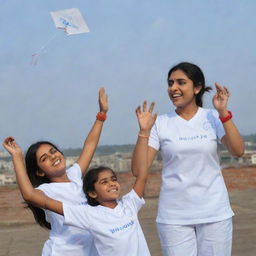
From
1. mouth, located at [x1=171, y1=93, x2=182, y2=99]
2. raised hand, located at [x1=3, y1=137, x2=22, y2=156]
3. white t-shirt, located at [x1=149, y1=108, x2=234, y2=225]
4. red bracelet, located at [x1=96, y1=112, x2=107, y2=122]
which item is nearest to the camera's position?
raised hand, located at [x1=3, y1=137, x2=22, y2=156]

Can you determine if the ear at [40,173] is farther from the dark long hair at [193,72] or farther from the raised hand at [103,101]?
the dark long hair at [193,72]

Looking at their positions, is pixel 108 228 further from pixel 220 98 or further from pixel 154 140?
pixel 220 98

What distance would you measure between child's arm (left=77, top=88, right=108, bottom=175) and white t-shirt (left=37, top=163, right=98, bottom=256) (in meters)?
0.42

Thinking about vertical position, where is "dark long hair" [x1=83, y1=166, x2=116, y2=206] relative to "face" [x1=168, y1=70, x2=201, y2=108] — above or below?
below

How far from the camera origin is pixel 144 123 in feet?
10.7

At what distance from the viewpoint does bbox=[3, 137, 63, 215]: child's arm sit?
9.73 feet

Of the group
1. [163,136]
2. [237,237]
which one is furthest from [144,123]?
[237,237]

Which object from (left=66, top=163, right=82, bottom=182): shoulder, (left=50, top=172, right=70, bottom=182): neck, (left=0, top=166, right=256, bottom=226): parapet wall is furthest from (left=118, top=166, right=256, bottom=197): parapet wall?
(left=50, top=172, right=70, bottom=182): neck

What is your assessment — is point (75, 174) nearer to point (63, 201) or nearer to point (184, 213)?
point (63, 201)

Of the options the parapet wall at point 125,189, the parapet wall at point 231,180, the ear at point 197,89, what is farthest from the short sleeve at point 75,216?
the parapet wall at point 231,180

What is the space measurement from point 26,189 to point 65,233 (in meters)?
0.36

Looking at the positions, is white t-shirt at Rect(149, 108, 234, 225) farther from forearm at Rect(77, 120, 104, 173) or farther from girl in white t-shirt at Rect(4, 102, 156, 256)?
forearm at Rect(77, 120, 104, 173)

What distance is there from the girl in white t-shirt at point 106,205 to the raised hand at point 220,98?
0.35m

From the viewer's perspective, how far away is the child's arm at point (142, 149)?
3238 mm
